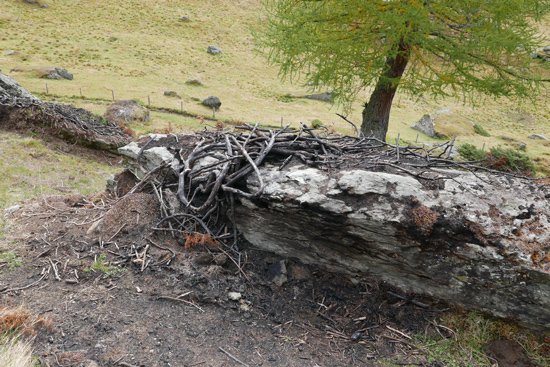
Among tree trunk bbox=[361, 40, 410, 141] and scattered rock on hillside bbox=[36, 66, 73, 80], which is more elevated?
tree trunk bbox=[361, 40, 410, 141]

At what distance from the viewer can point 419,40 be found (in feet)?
32.5

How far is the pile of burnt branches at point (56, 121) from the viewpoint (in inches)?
605

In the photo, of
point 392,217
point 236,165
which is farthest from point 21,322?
point 392,217

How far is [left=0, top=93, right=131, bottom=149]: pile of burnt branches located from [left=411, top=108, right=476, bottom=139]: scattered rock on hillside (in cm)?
2465

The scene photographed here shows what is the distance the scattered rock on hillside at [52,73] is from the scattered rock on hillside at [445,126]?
1269 inches

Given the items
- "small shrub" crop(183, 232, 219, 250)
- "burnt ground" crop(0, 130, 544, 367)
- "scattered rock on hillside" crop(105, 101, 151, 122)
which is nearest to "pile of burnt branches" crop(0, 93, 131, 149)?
"scattered rock on hillside" crop(105, 101, 151, 122)

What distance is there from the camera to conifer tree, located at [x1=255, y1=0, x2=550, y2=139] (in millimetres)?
9852

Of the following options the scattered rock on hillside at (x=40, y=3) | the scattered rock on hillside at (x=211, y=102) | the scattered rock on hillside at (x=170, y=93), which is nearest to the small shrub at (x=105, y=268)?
the scattered rock on hillside at (x=211, y=102)

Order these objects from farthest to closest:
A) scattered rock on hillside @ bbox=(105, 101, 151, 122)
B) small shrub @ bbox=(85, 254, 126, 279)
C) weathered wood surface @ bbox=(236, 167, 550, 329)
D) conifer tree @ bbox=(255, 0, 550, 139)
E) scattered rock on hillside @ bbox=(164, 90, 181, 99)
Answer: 1. scattered rock on hillside @ bbox=(164, 90, 181, 99)
2. scattered rock on hillside @ bbox=(105, 101, 151, 122)
3. conifer tree @ bbox=(255, 0, 550, 139)
4. small shrub @ bbox=(85, 254, 126, 279)
5. weathered wood surface @ bbox=(236, 167, 550, 329)

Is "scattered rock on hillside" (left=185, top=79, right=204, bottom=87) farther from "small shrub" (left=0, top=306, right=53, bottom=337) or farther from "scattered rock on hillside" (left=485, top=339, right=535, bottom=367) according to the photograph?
"scattered rock on hillside" (left=485, top=339, right=535, bottom=367)

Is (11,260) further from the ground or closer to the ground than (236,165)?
closer to the ground

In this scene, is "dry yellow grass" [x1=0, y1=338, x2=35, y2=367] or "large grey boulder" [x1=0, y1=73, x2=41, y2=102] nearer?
"dry yellow grass" [x1=0, y1=338, x2=35, y2=367]

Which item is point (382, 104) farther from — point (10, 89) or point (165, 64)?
point (165, 64)

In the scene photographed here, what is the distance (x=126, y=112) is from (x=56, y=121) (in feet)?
18.0
